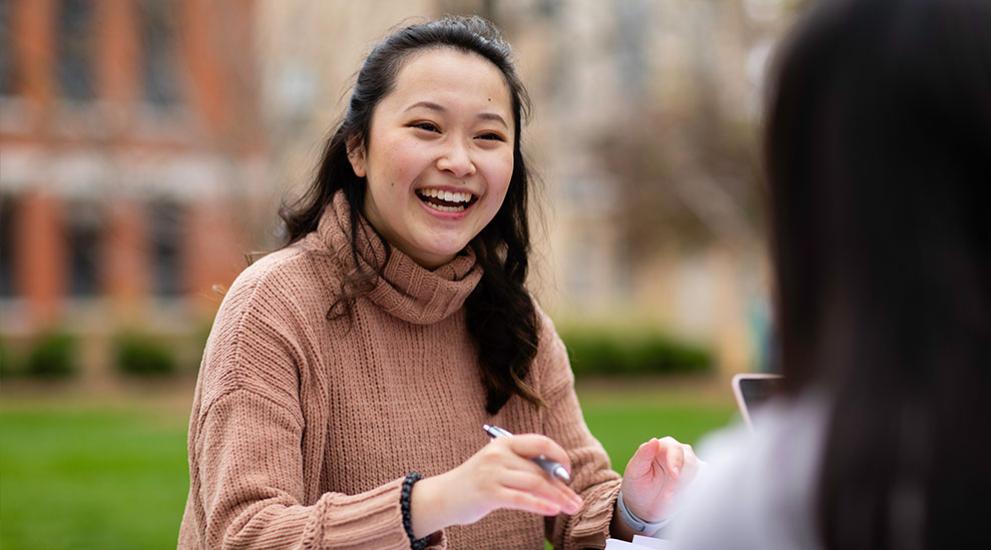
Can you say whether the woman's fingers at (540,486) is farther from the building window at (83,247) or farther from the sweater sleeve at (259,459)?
the building window at (83,247)

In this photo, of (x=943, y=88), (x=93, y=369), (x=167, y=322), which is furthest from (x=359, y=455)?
(x=167, y=322)

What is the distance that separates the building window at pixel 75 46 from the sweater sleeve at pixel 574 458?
48.4 feet

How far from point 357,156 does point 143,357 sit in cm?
1464

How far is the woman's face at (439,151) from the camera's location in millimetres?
2166

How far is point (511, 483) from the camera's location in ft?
5.20

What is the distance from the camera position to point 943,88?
3.39 ft

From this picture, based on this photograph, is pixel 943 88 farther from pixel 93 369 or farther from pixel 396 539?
pixel 93 369

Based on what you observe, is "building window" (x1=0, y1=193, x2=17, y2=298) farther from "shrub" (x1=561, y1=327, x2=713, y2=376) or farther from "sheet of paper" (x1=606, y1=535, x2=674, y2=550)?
"sheet of paper" (x1=606, y1=535, x2=674, y2=550)

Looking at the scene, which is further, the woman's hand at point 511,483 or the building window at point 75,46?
the building window at point 75,46

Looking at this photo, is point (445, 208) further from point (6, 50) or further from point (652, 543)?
point (6, 50)

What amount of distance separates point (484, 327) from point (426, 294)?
179 millimetres

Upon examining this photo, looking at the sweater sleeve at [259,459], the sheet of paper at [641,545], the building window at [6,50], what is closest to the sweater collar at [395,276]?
the sweater sleeve at [259,459]

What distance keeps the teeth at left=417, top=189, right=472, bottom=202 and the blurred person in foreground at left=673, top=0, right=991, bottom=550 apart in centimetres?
115

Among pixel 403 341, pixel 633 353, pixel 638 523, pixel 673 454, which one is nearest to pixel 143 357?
pixel 633 353
